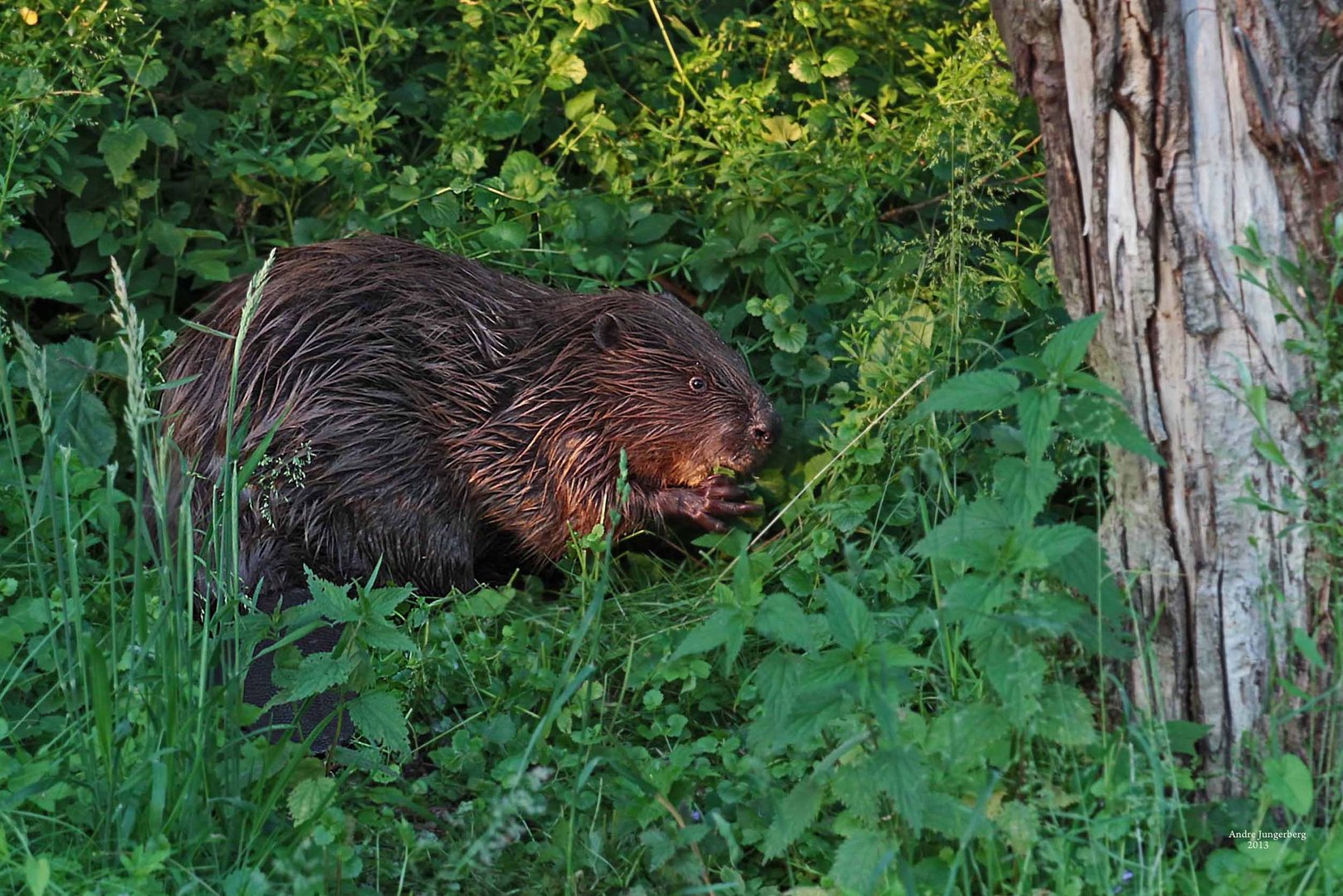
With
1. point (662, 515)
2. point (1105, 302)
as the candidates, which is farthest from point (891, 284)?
point (1105, 302)

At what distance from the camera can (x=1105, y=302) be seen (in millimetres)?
2459

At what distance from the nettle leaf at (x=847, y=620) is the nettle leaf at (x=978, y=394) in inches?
11.4

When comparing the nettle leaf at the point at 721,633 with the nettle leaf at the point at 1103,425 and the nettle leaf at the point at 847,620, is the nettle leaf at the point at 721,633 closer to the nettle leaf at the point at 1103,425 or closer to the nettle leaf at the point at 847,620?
the nettle leaf at the point at 847,620

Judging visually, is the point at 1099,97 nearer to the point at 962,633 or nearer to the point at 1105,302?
the point at 1105,302

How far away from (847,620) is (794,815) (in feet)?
0.98

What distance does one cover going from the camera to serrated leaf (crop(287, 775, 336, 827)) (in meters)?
2.31

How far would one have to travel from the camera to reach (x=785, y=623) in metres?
2.26

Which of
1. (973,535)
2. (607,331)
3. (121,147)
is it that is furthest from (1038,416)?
(121,147)

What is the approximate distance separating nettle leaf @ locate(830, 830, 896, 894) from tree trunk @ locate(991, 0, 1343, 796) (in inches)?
19.5

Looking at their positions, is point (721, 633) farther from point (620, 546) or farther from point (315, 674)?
point (620, 546)

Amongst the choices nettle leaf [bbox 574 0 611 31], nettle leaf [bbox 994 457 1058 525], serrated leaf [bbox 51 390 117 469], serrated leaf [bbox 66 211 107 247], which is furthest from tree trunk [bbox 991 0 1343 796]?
serrated leaf [bbox 66 211 107 247]

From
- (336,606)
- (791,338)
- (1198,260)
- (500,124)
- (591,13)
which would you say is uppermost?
(591,13)

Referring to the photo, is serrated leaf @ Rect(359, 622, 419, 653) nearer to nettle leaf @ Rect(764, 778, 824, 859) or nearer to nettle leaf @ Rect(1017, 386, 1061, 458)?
nettle leaf @ Rect(764, 778, 824, 859)

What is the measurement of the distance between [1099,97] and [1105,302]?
323mm
